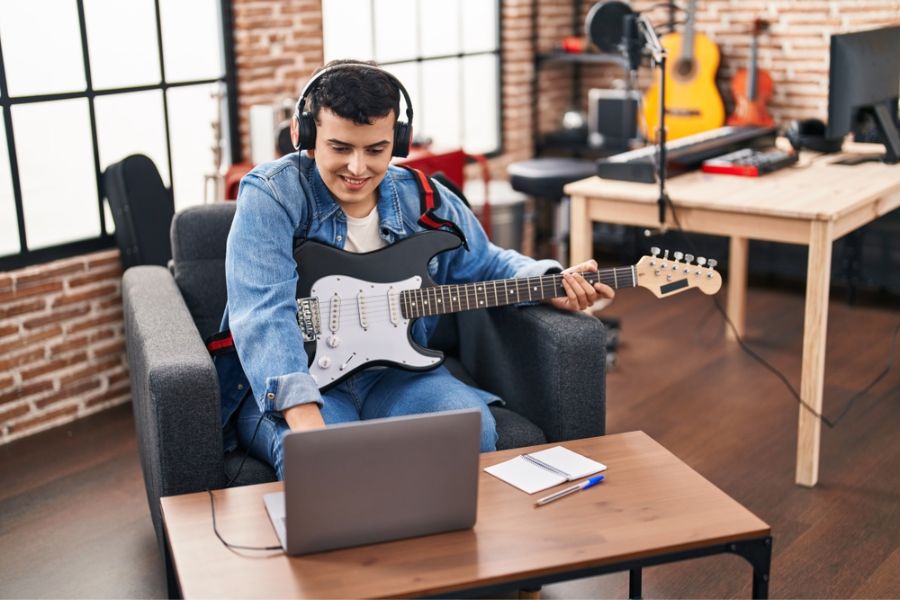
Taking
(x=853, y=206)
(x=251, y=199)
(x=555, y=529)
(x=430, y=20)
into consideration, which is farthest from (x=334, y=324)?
(x=430, y=20)

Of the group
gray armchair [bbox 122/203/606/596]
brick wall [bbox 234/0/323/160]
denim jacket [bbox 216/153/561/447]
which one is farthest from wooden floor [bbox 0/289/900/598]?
brick wall [bbox 234/0/323/160]

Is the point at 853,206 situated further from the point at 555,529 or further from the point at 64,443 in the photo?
the point at 64,443

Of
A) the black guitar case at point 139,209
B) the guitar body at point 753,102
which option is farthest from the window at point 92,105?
the guitar body at point 753,102

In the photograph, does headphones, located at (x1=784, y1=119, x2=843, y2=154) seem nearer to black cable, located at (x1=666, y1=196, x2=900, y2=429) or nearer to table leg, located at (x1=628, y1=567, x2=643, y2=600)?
black cable, located at (x1=666, y1=196, x2=900, y2=429)

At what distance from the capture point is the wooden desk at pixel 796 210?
2889 mm

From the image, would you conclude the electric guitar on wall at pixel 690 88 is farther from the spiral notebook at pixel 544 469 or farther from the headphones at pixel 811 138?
the spiral notebook at pixel 544 469

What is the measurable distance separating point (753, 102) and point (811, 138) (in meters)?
1.20

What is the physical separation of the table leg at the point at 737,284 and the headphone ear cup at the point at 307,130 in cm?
235

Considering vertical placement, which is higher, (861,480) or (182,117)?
(182,117)

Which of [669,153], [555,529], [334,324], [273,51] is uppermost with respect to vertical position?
[273,51]

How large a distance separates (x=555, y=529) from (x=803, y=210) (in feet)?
5.15

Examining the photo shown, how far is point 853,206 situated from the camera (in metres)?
2.95

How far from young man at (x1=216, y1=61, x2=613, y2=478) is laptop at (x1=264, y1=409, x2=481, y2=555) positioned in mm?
366

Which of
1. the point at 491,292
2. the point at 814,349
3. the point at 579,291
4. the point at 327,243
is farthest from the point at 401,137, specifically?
the point at 814,349
